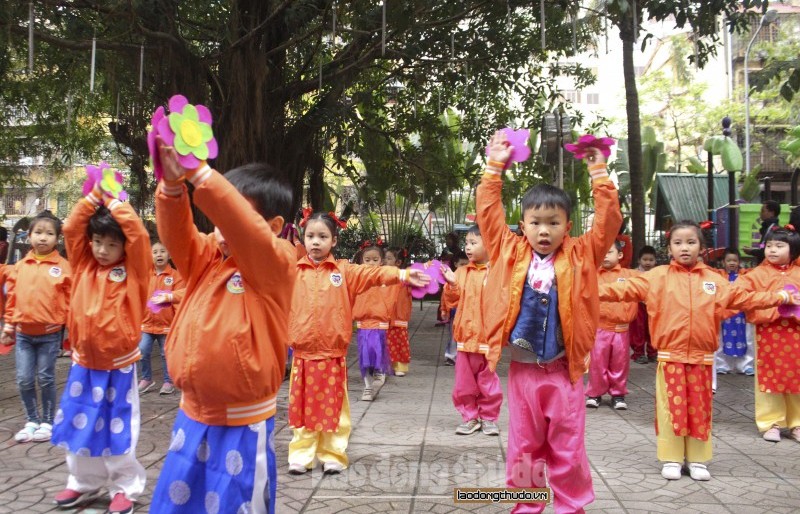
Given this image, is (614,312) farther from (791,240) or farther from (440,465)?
(440,465)

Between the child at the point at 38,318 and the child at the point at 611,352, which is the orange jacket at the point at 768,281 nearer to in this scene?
the child at the point at 611,352

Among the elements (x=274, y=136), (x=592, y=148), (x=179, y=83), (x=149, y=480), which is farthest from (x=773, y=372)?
(x=179, y=83)

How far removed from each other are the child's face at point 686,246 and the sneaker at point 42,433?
4845mm

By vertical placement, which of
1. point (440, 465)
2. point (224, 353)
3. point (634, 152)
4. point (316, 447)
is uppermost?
point (634, 152)

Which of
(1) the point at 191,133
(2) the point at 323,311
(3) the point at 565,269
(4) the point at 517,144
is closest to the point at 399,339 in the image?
(2) the point at 323,311

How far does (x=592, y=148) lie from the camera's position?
347cm

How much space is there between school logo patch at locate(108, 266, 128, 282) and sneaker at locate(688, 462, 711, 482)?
388 centimetres

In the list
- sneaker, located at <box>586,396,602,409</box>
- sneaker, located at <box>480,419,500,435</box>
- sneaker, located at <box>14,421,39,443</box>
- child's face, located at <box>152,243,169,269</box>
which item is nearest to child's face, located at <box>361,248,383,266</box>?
child's face, located at <box>152,243,169,269</box>

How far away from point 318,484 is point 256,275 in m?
2.59

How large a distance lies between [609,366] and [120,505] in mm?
5030

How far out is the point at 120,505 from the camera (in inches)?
153

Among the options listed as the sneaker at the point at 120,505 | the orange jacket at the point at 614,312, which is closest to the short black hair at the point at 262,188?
the sneaker at the point at 120,505

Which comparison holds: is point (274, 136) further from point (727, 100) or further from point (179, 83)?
point (727, 100)

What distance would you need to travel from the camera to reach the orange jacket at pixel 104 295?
13.4 ft
